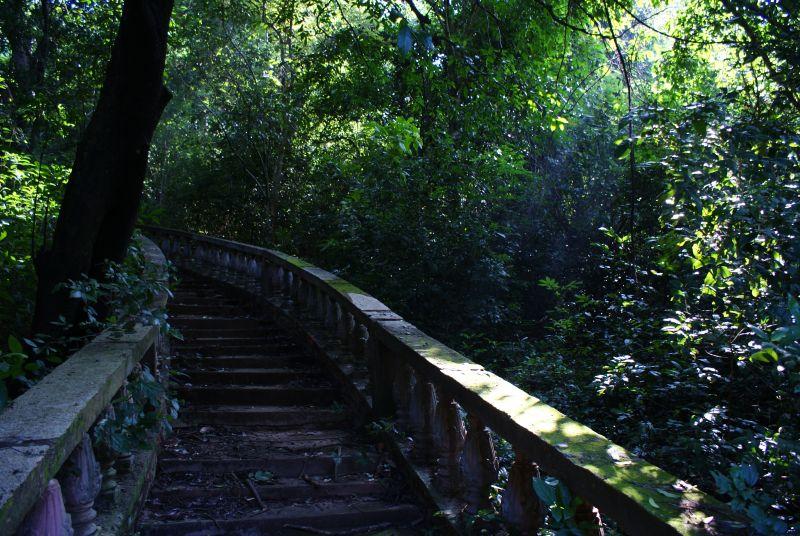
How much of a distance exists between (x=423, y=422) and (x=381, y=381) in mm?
867

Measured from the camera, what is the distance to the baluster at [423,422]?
13.5 feet

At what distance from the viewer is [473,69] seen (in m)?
6.18

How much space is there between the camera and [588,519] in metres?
2.41

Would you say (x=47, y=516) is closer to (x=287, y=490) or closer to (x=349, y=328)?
(x=287, y=490)

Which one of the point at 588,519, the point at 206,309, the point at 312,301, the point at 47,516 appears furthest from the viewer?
the point at 206,309

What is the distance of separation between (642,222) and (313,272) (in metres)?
6.38

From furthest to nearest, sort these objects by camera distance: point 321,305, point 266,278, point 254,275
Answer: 1. point 254,275
2. point 266,278
3. point 321,305

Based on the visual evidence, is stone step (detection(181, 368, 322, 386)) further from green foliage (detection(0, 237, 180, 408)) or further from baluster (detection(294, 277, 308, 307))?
green foliage (detection(0, 237, 180, 408))

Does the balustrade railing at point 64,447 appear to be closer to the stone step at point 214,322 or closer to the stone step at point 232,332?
the stone step at point 232,332

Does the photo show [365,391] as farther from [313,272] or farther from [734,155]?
[734,155]

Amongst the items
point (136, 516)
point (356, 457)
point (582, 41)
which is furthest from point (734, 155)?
point (582, 41)

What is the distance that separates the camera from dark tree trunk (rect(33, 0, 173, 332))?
441cm

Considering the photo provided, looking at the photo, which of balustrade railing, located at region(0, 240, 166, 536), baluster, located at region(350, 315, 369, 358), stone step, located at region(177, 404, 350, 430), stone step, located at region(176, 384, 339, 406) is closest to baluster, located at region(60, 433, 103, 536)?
balustrade railing, located at region(0, 240, 166, 536)

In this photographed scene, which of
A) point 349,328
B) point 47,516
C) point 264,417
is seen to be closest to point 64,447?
point 47,516
